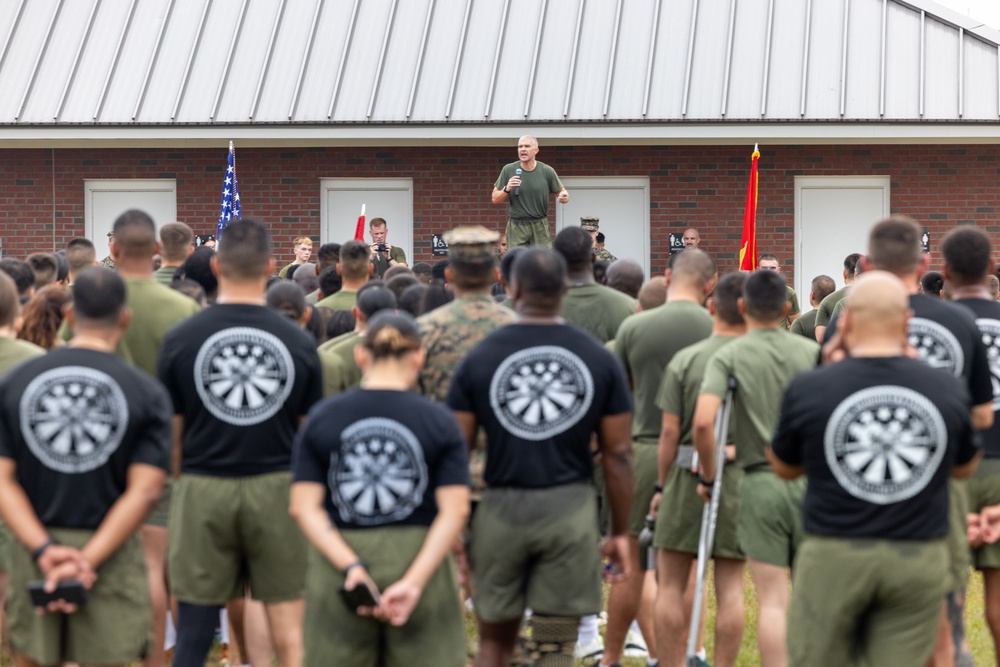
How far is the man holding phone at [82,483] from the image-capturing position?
513cm

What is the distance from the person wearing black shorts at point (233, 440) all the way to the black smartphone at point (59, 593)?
905 millimetres

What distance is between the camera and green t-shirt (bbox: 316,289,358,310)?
8.84 metres

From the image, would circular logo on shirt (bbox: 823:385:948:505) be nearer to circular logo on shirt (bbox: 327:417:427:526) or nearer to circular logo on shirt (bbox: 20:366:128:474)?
circular logo on shirt (bbox: 327:417:427:526)

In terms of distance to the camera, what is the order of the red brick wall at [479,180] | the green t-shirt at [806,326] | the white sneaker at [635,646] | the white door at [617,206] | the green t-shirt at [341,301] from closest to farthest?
the white sneaker at [635,646], the green t-shirt at [341,301], the green t-shirt at [806,326], the red brick wall at [479,180], the white door at [617,206]

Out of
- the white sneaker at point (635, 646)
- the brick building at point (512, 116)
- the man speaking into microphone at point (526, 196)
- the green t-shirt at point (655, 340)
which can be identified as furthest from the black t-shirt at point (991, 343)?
the brick building at point (512, 116)

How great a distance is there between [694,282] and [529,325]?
2.08 meters

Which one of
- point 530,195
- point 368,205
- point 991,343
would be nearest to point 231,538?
point 991,343

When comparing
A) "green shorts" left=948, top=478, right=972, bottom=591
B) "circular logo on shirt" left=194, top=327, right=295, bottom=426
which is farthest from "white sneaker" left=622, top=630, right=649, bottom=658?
"circular logo on shirt" left=194, top=327, right=295, bottom=426

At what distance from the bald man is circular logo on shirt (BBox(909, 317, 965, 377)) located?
0.88 m

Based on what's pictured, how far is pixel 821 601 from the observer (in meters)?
5.05

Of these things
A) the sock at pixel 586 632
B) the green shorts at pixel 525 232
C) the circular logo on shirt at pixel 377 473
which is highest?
the green shorts at pixel 525 232

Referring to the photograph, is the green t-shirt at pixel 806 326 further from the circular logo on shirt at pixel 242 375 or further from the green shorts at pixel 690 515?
the circular logo on shirt at pixel 242 375

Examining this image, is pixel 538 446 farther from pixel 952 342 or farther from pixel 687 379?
pixel 952 342

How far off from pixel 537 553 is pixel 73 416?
1826mm
